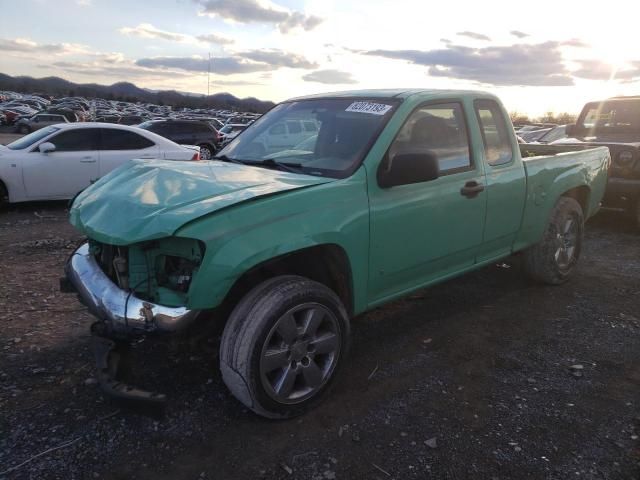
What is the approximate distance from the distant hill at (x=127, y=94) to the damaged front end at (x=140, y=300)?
293ft

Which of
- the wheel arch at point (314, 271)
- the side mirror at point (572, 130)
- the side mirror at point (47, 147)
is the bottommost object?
the wheel arch at point (314, 271)

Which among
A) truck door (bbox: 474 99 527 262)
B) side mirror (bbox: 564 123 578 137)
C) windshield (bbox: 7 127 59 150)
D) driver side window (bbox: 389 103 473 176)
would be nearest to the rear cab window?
truck door (bbox: 474 99 527 262)

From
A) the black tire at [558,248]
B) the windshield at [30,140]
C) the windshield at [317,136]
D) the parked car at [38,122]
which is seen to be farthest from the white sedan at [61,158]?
the parked car at [38,122]

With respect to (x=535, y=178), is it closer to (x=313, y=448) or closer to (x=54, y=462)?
(x=313, y=448)

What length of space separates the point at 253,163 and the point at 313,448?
2.03m

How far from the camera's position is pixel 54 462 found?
2.62m

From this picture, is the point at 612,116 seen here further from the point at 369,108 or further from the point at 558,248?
the point at 369,108

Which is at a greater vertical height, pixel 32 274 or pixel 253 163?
pixel 253 163

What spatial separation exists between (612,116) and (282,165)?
7589mm

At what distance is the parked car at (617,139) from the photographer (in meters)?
7.57

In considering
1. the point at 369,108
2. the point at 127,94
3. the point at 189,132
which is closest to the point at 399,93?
the point at 369,108

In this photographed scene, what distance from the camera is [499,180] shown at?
422cm

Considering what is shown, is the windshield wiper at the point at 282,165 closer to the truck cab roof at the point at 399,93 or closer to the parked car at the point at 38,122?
the truck cab roof at the point at 399,93

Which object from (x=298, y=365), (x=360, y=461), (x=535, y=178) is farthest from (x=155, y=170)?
(x=535, y=178)
